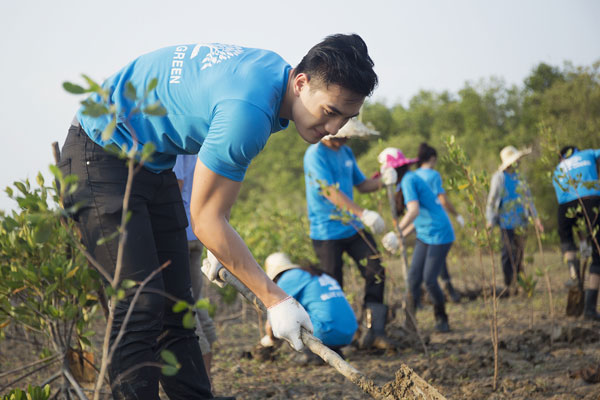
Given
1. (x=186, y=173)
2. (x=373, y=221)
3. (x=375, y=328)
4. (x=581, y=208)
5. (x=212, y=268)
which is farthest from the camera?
(x=581, y=208)

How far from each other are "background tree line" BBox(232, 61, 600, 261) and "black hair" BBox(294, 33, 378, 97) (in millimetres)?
11872

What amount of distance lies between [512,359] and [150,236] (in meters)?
2.66

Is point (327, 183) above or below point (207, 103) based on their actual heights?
below

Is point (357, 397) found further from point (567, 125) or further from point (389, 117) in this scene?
point (389, 117)

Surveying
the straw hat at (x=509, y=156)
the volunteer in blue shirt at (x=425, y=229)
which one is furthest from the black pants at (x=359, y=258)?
the straw hat at (x=509, y=156)

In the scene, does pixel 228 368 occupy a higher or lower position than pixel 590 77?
lower

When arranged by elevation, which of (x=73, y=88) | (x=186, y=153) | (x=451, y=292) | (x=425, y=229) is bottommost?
(x=451, y=292)

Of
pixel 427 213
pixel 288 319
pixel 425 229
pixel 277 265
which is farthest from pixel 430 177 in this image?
pixel 288 319

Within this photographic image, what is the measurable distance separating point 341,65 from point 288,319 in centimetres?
88

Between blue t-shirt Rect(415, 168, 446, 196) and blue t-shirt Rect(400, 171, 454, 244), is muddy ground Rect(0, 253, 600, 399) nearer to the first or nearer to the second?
blue t-shirt Rect(400, 171, 454, 244)

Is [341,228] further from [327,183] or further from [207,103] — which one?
[207,103]

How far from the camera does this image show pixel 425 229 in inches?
194

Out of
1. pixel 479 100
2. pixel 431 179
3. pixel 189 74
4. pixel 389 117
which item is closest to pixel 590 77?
pixel 479 100

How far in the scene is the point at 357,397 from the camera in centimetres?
300
